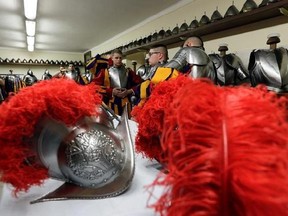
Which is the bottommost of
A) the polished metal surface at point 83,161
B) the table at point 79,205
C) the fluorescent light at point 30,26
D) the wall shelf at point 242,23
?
the table at point 79,205

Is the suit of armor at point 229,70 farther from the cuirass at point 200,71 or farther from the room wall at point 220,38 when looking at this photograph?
the cuirass at point 200,71

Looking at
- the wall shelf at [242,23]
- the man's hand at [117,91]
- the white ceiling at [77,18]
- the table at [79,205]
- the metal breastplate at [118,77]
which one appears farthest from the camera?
the white ceiling at [77,18]

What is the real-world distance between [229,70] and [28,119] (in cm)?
170

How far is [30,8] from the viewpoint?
3383mm

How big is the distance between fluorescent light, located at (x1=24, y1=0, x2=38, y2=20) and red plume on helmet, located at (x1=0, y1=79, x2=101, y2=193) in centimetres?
310

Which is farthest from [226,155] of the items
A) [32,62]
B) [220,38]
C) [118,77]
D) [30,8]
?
[32,62]

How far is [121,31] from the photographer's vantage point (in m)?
5.01

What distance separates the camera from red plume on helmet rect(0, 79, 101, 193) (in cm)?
52

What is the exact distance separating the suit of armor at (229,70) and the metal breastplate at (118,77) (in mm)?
844

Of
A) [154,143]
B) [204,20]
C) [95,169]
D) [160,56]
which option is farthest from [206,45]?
[95,169]

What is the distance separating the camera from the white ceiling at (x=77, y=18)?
10.9 feet

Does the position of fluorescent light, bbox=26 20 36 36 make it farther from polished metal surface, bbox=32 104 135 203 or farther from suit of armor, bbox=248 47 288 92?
polished metal surface, bbox=32 104 135 203

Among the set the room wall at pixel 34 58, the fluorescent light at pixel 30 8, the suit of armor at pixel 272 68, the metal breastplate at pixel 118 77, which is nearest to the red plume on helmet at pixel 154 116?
the suit of armor at pixel 272 68

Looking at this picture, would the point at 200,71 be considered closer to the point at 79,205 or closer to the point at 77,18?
the point at 79,205
